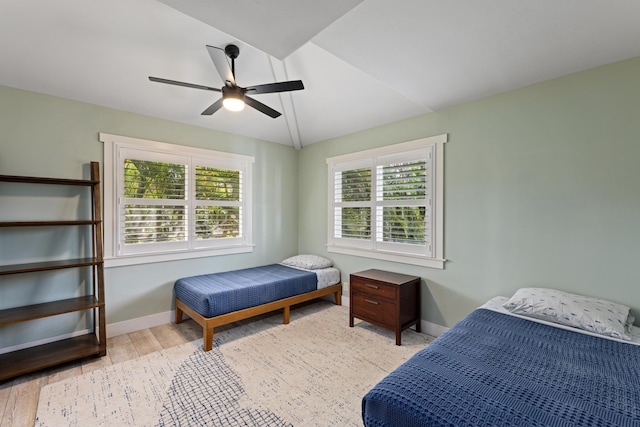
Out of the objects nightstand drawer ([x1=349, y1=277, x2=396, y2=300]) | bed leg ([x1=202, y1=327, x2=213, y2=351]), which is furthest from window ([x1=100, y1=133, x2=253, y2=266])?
nightstand drawer ([x1=349, y1=277, x2=396, y2=300])

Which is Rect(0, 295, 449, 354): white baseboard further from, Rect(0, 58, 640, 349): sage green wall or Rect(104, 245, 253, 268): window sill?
Rect(104, 245, 253, 268): window sill

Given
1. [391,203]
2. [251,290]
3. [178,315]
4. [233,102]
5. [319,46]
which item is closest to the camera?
[319,46]

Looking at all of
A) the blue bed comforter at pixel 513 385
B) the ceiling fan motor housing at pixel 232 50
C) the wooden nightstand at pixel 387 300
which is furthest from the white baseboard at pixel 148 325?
the ceiling fan motor housing at pixel 232 50

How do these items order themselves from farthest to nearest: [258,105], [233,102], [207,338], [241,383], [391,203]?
[391,203] < [207,338] < [258,105] < [233,102] < [241,383]

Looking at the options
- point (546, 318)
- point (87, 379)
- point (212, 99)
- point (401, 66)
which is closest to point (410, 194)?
point (401, 66)

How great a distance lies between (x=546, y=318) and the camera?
197 centimetres

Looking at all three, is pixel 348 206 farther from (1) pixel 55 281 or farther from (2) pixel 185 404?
(1) pixel 55 281

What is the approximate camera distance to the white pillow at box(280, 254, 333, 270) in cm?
390

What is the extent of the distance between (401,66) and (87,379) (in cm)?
348

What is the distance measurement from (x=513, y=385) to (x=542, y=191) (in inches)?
69.6

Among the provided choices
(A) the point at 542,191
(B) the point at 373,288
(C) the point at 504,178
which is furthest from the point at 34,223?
(A) the point at 542,191

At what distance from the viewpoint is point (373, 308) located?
3.04 meters

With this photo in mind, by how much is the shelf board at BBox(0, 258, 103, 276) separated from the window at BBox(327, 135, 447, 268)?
275 cm

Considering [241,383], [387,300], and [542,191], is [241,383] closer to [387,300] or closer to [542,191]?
[387,300]
